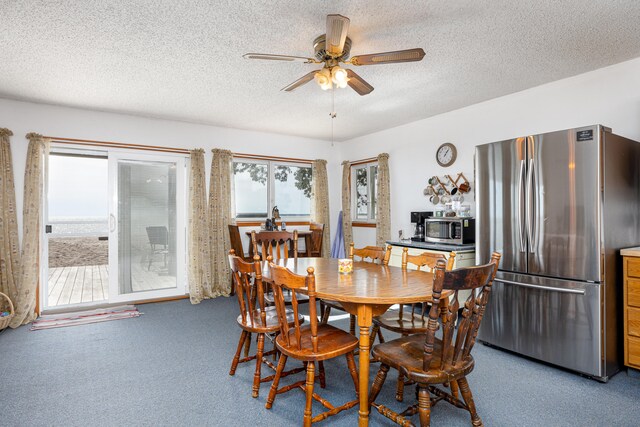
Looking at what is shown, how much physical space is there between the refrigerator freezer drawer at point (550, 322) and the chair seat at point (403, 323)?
0.99m

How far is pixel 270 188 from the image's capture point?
577cm

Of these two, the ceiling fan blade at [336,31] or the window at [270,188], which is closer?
the ceiling fan blade at [336,31]

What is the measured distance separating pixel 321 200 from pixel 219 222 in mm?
1827

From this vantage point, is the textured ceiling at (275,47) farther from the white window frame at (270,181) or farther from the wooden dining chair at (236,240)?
the wooden dining chair at (236,240)

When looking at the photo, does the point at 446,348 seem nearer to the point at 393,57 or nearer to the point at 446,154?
the point at 393,57

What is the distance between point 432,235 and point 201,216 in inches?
124

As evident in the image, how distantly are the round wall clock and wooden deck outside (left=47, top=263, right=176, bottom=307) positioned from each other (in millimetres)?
4089

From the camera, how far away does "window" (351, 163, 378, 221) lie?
584 centimetres

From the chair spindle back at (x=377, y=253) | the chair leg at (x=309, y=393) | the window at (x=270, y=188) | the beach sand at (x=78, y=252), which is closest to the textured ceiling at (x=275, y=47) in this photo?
the window at (x=270, y=188)

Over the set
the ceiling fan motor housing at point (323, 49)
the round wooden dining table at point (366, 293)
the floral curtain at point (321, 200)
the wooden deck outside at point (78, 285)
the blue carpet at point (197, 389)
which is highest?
the ceiling fan motor housing at point (323, 49)

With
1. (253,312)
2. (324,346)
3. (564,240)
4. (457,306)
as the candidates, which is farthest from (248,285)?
(564,240)

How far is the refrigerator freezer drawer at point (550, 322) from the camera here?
8.14 ft

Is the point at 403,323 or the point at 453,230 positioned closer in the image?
the point at 403,323

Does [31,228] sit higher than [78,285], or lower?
higher
